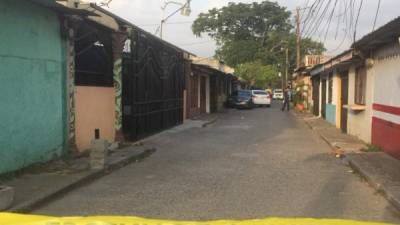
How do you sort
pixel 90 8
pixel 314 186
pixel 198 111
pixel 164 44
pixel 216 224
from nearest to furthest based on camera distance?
pixel 216 224 → pixel 314 186 → pixel 90 8 → pixel 164 44 → pixel 198 111

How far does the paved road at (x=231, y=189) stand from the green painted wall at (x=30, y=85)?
155 centimetres

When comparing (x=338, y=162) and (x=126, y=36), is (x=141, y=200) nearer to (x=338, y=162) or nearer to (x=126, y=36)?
(x=338, y=162)

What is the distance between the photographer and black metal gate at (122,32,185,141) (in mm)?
17984

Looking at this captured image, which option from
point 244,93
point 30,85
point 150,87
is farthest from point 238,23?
point 30,85

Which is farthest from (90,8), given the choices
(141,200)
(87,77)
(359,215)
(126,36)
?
(359,215)

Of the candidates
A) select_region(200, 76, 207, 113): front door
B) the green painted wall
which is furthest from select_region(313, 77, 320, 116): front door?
the green painted wall

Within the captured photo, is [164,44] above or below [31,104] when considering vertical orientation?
above

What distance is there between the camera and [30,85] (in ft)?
38.1

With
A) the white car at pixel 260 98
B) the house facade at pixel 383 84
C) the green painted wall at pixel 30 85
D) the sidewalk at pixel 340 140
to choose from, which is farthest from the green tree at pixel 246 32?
the green painted wall at pixel 30 85

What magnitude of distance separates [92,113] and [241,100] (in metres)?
32.7

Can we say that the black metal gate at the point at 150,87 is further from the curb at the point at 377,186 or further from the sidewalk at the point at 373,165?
the curb at the point at 377,186

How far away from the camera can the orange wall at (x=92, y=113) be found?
1436 centimetres

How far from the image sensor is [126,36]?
16.9 m

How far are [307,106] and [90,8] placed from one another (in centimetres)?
3216
